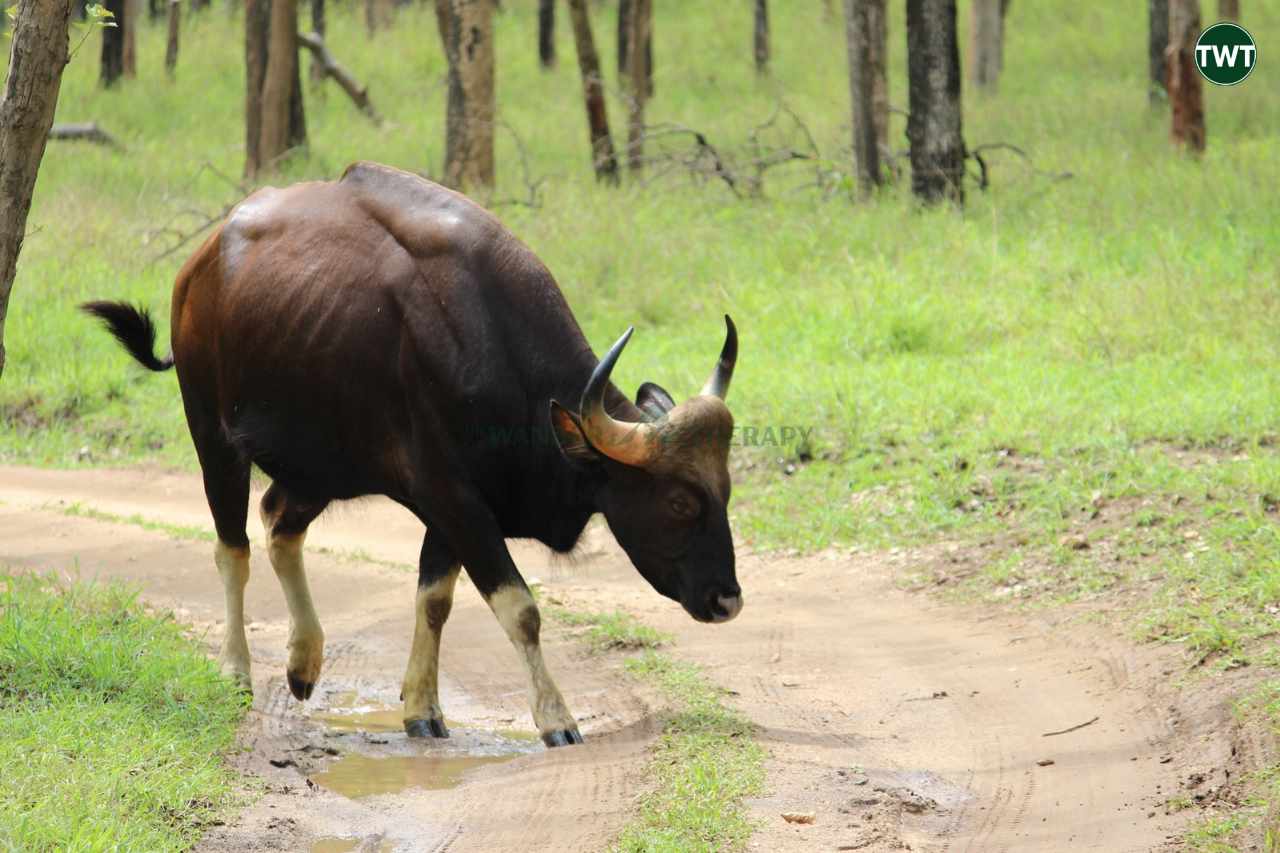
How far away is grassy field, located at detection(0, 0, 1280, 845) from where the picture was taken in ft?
25.0

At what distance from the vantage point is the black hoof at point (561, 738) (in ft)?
18.7

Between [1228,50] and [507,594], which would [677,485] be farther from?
[1228,50]

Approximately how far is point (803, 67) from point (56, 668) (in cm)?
2401

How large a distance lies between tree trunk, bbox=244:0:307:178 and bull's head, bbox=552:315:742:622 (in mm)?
12088

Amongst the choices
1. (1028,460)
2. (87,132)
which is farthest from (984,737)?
(87,132)

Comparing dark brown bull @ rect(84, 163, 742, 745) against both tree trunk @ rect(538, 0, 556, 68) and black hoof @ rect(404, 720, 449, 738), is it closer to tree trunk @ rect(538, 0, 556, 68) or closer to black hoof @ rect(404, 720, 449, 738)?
black hoof @ rect(404, 720, 449, 738)

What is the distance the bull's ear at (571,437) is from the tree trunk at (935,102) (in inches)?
336

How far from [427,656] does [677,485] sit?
1.26 metres

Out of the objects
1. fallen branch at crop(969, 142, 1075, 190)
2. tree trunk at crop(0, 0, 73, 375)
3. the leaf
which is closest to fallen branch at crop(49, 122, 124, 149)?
fallen branch at crop(969, 142, 1075, 190)

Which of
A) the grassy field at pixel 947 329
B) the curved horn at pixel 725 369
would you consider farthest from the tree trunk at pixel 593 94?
the curved horn at pixel 725 369

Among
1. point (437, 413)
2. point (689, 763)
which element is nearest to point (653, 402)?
point (437, 413)

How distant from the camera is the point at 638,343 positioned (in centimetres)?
1162

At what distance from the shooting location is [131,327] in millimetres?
7227

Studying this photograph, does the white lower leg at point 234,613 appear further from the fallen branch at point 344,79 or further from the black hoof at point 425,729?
the fallen branch at point 344,79
